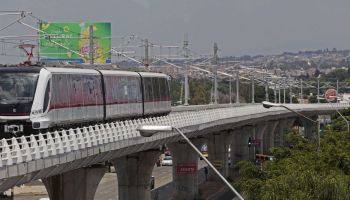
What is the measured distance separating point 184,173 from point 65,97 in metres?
45.2

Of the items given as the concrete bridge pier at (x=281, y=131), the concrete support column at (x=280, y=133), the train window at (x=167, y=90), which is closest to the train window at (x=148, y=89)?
the train window at (x=167, y=90)

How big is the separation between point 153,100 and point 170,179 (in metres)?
43.7

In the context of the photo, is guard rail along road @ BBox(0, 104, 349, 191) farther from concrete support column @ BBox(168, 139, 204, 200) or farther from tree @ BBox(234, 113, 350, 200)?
concrete support column @ BBox(168, 139, 204, 200)

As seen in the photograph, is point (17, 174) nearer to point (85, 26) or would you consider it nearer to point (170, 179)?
point (85, 26)

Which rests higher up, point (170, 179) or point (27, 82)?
point (27, 82)

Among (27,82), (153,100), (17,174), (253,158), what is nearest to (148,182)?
(153,100)

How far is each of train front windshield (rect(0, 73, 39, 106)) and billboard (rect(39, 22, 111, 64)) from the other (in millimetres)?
51741

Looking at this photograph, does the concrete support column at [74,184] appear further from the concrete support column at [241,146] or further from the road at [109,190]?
the concrete support column at [241,146]

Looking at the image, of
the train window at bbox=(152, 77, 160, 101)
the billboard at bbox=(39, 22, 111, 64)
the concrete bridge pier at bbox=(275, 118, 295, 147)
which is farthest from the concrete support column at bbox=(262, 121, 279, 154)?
the train window at bbox=(152, 77, 160, 101)

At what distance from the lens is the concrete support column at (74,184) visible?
49375 millimetres

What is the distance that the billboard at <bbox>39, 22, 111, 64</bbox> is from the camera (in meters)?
90.1

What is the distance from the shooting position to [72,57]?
92.7 metres

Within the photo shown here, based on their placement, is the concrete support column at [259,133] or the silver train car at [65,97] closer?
the silver train car at [65,97]

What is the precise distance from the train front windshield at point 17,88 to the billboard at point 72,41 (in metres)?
51.7
